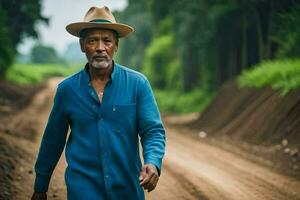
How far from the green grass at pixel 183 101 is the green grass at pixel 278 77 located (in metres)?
9.20

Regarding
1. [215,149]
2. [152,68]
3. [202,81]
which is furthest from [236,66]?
[152,68]

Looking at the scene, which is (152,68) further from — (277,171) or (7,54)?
(277,171)

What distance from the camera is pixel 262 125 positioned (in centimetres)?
1597

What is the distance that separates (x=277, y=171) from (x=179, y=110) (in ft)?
72.6

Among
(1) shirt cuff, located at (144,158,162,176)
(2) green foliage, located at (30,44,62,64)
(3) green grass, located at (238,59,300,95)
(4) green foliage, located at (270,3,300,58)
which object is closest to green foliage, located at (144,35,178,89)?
(3) green grass, located at (238,59,300,95)

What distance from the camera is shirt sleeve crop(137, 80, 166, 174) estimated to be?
3889 mm

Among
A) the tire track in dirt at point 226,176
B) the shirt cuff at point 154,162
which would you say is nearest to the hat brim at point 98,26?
the shirt cuff at point 154,162

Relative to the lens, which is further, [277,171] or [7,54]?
→ [7,54]

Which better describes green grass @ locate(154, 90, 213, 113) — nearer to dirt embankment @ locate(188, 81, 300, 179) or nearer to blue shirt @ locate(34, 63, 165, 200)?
dirt embankment @ locate(188, 81, 300, 179)

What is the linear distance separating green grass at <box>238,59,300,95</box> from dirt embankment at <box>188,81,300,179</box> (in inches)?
11.0

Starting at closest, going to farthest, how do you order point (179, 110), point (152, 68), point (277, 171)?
point (277, 171) → point (179, 110) → point (152, 68)

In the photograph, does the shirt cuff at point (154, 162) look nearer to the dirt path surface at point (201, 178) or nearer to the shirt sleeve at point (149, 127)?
the shirt sleeve at point (149, 127)

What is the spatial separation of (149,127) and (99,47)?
0.81 meters

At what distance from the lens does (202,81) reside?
113 ft
